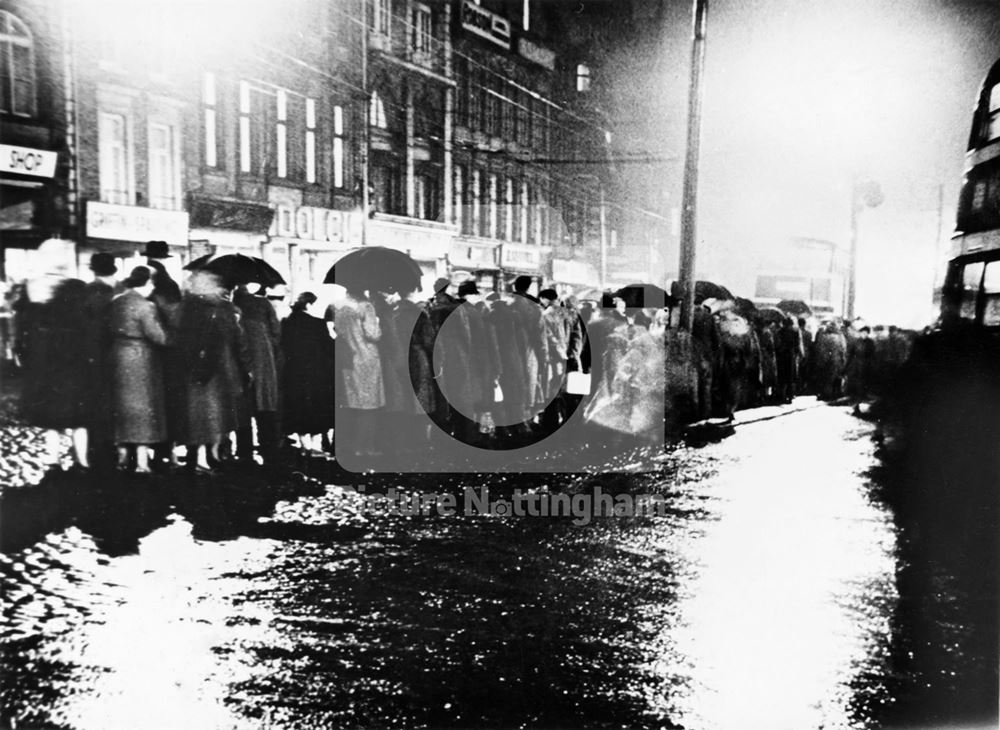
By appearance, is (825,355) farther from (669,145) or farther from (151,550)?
(151,550)

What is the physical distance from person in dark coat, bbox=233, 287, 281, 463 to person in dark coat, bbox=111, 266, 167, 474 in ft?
0.82

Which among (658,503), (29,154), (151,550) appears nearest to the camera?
(29,154)

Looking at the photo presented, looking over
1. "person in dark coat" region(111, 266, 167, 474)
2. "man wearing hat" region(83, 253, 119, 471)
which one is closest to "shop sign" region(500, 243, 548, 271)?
"person in dark coat" region(111, 266, 167, 474)

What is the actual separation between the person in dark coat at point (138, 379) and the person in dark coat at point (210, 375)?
0.24ft

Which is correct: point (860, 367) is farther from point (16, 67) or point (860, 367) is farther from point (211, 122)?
point (16, 67)

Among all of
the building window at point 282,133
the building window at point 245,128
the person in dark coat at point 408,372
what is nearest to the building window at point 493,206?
the person in dark coat at point 408,372

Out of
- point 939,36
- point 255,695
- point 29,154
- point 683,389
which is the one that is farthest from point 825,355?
point 29,154

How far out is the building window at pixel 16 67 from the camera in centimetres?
209

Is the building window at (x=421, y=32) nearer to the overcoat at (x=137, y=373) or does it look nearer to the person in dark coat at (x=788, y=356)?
the overcoat at (x=137, y=373)

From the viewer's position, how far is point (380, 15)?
231 cm

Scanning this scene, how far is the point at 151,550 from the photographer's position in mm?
2287

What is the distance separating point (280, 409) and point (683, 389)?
1329mm

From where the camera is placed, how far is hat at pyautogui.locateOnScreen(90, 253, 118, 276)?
2119mm

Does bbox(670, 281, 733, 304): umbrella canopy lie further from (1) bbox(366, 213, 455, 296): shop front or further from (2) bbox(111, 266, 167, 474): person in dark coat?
(2) bbox(111, 266, 167, 474): person in dark coat
